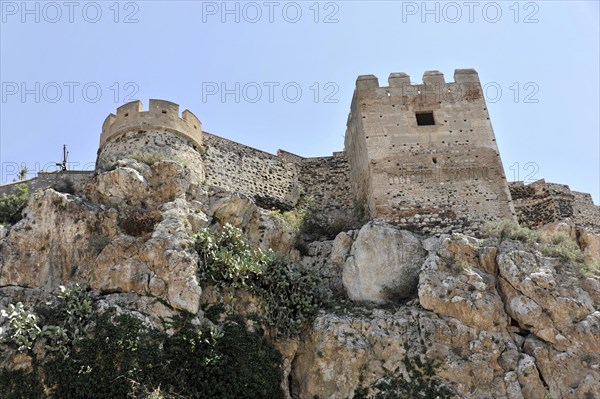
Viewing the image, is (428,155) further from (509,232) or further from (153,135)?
(153,135)

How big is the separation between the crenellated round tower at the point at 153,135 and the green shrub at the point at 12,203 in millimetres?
2075

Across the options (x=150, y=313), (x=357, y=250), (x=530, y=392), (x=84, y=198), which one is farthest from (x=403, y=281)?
(x=84, y=198)

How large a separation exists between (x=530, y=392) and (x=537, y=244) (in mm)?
4150

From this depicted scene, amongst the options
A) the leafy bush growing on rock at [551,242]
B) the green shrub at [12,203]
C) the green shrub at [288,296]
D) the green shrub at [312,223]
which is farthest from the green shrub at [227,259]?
the leafy bush growing on rock at [551,242]

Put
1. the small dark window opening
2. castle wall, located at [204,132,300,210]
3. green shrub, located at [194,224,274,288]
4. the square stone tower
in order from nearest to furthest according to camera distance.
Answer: green shrub, located at [194,224,274,288] → the square stone tower → castle wall, located at [204,132,300,210] → the small dark window opening

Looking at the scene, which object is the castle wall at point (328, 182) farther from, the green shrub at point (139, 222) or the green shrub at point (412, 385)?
the green shrub at point (412, 385)

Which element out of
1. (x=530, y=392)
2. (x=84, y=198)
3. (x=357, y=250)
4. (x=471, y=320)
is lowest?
(x=530, y=392)

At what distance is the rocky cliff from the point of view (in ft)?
46.5

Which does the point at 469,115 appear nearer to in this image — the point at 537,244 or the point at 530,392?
the point at 537,244

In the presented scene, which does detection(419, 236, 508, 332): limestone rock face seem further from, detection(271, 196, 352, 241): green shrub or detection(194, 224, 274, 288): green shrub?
detection(194, 224, 274, 288): green shrub

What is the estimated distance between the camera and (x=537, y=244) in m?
17.8

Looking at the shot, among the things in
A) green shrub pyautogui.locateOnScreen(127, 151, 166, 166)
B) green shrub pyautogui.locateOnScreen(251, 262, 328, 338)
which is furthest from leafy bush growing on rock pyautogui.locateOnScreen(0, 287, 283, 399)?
green shrub pyautogui.locateOnScreen(127, 151, 166, 166)

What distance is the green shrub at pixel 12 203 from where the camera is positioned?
59.2ft

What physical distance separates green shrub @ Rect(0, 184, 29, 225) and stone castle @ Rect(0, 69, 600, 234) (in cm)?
57
